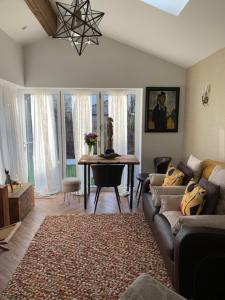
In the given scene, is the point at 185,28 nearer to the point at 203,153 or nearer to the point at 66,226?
the point at 203,153

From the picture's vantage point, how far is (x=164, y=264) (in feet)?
8.03

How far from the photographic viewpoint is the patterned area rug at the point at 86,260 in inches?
84.2

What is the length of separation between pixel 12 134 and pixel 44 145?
2.59ft

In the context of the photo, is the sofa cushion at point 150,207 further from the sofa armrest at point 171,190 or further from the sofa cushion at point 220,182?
the sofa cushion at point 220,182

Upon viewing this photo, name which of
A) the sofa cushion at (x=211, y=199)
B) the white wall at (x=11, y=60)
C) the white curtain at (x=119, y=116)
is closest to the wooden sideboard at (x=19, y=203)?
the white wall at (x=11, y=60)

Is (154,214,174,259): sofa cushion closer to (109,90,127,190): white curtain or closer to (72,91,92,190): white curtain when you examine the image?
(109,90,127,190): white curtain

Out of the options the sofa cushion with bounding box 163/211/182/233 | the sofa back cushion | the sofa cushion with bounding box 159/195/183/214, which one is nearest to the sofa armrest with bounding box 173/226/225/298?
the sofa cushion with bounding box 163/211/182/233

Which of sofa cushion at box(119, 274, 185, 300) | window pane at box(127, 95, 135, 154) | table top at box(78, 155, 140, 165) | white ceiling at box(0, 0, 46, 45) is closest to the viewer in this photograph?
sofa cushion at box(119, 274, 185, 300)

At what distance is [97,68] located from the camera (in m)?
4.40

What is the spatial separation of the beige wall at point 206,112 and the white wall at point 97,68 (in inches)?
18.4

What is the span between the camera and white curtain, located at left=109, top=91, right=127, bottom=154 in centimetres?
466

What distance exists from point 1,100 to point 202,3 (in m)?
2.99

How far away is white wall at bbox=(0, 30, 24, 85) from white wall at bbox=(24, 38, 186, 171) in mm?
173

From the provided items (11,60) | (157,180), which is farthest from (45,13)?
(157,180)
